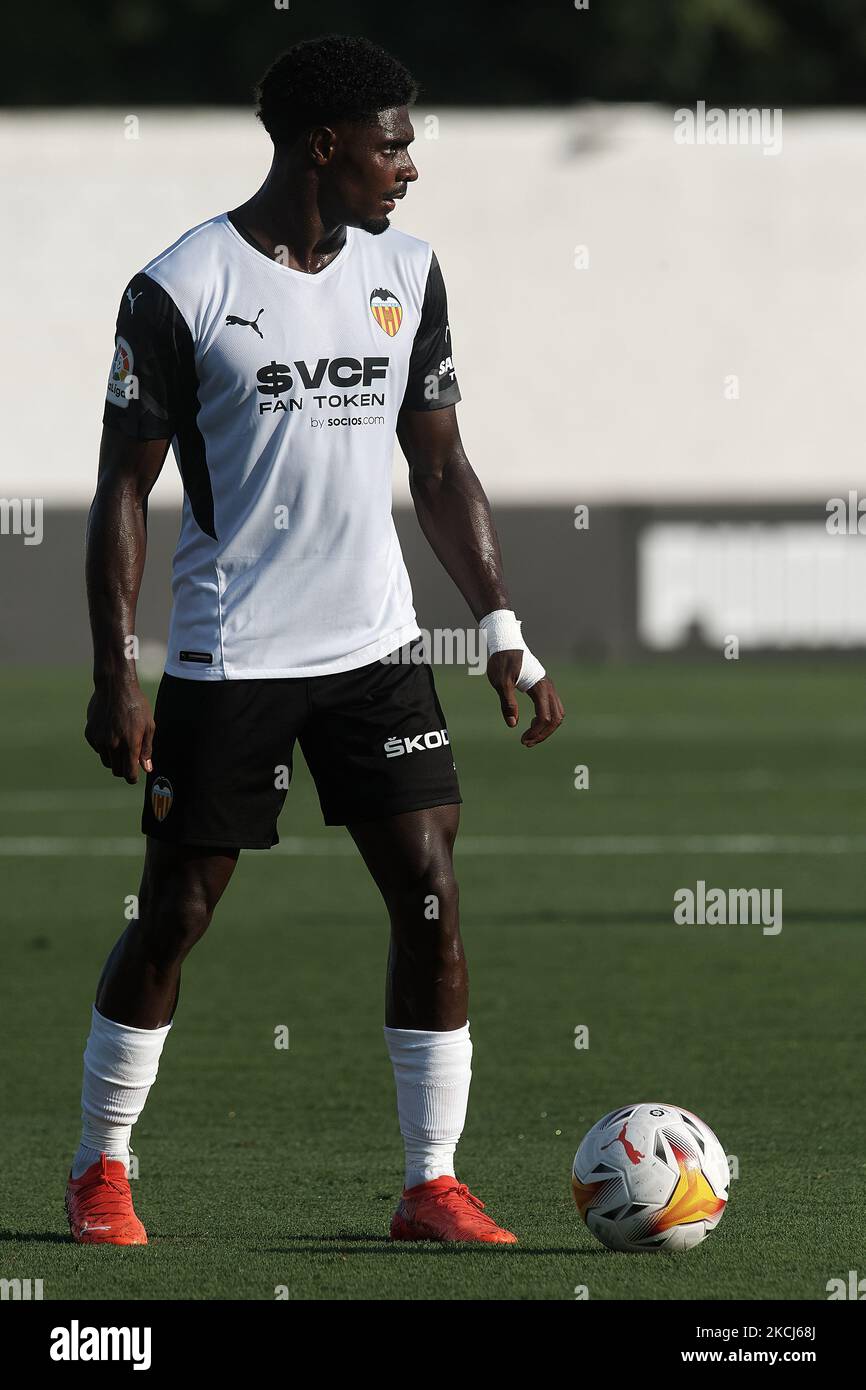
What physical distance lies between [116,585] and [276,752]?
486 mm

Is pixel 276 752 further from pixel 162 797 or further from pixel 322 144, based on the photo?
pixel 322 144

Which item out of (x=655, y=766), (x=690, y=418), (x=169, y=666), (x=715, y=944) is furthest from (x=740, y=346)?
(x=169, y=666)

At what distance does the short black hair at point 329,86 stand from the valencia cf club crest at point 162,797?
4.55ft

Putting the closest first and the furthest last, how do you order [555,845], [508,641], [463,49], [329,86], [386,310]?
[329,86] < [386,310] < [508,641] < [555,845] < [463,49]

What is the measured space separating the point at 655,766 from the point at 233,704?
15.0 meters

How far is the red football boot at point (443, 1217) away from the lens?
16.7ft

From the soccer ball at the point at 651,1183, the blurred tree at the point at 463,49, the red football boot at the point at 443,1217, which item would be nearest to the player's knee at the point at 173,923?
the red football boot at the point at 443,1217

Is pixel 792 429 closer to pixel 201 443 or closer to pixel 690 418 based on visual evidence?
pixel 690 418

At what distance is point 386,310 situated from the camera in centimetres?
521

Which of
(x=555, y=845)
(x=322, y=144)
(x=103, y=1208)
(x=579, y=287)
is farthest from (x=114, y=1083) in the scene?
(x=579, y=287)

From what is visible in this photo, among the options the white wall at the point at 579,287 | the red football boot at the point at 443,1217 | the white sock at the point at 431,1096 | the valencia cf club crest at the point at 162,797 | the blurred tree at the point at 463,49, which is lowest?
the red football boot at the point at 443,1217

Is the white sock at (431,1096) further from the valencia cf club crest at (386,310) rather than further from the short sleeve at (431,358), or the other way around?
the valencia cf club crest at (386,310)

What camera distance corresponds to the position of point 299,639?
5.18 metres

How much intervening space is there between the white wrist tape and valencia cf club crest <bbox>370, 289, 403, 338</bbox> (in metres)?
0.66
